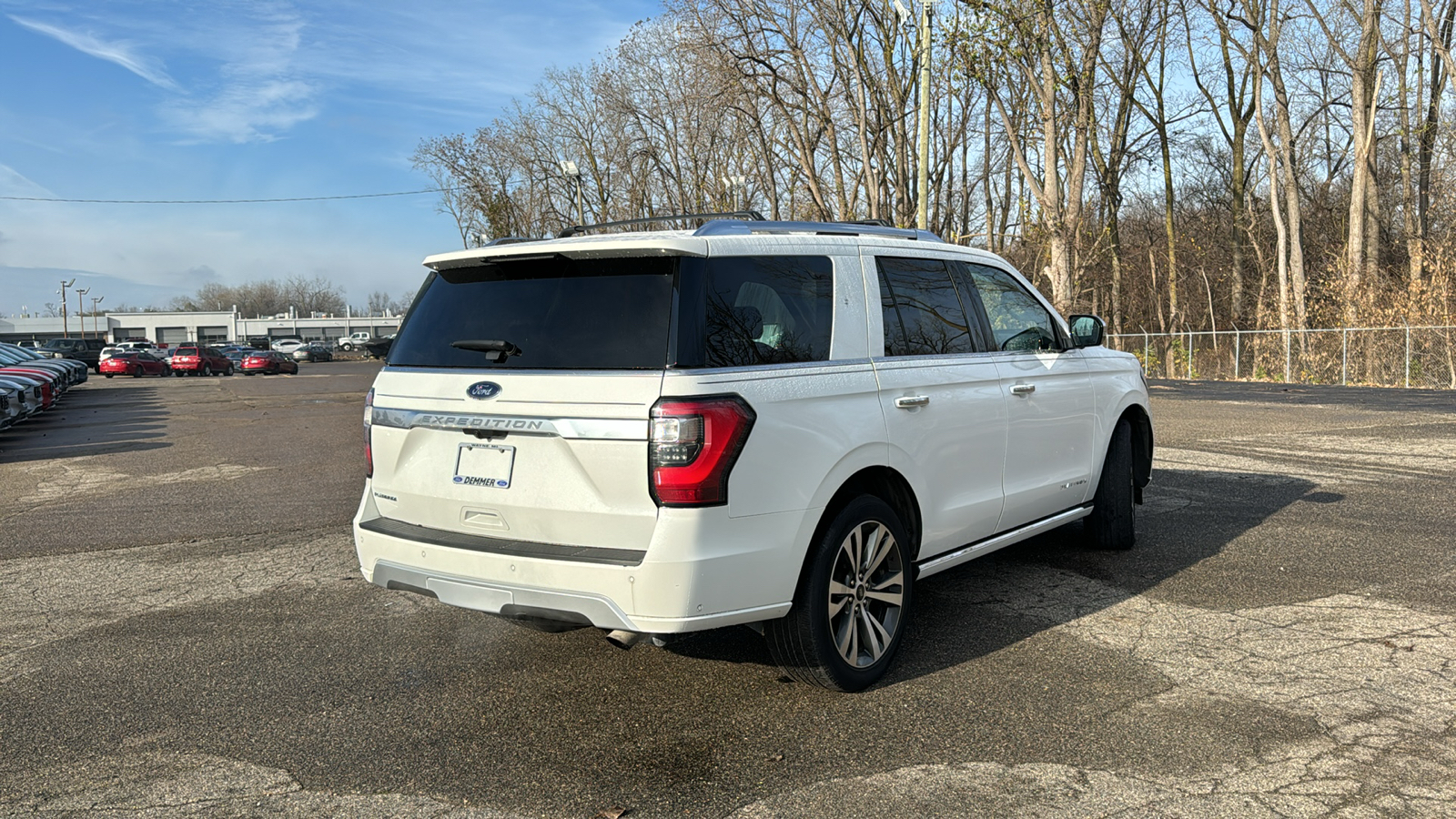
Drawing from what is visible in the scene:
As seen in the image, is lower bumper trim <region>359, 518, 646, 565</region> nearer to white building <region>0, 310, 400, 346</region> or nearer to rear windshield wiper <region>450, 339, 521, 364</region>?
rear windshield wiper <region>450, 339, 521, 364</region>

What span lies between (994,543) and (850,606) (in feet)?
4.41

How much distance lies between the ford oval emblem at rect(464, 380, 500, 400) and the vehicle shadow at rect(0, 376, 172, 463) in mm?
13274

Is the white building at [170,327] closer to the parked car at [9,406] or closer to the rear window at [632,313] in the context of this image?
the parked car at [9,406]

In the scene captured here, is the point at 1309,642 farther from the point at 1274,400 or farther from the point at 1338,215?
the point at 1338,215

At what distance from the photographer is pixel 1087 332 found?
621 centimetres

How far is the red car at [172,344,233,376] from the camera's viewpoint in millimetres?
52812

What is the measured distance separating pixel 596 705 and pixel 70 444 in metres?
15.7

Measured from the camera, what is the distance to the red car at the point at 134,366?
49188mm

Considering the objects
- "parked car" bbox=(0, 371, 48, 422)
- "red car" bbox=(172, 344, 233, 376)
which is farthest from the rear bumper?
"red car" bbox=(172, 344, 233, 376)

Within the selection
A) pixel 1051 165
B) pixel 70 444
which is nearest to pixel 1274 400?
pixel 1051 165

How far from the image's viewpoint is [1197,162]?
49219 millimetres

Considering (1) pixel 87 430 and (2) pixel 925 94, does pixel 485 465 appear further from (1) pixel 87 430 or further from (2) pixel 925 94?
(2) pixel 925 94

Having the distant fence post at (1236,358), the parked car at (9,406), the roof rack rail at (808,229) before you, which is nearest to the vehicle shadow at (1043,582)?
the roof rack rail at (808,229)

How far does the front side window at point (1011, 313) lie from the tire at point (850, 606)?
1559 mm
